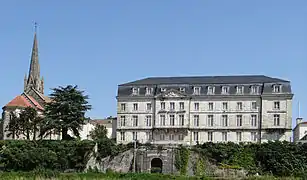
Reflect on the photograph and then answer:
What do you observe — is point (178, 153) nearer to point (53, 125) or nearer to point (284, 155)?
point (284, 155)

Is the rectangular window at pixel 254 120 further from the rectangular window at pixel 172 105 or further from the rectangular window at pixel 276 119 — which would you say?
the rectangular window at pixel 172 105

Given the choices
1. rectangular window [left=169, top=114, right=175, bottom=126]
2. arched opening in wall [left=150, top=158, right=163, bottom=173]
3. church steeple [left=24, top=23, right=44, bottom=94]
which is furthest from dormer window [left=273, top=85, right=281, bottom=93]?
church steeple [left=24, top=23, right=44, bottom=94]

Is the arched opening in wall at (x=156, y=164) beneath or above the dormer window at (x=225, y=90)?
beneath

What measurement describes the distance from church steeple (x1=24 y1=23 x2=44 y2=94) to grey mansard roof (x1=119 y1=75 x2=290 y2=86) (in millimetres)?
32263

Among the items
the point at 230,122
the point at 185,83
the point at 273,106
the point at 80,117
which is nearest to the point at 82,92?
the point at 80,117

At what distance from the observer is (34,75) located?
95750 mm

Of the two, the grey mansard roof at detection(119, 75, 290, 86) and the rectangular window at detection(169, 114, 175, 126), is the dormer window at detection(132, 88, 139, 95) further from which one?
the rectangular window at detection(169, 114, 175, 126)

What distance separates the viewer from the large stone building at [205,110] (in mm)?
60938

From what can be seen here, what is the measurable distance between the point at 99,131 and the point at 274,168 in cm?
3832

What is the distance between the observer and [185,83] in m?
65.1

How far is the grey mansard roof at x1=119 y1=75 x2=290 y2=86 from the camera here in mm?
63125

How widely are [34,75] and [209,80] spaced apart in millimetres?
41777

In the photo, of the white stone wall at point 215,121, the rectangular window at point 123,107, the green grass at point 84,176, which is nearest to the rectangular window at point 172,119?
the white stone wall at point 215,121

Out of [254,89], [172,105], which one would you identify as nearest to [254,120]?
[254,89]
